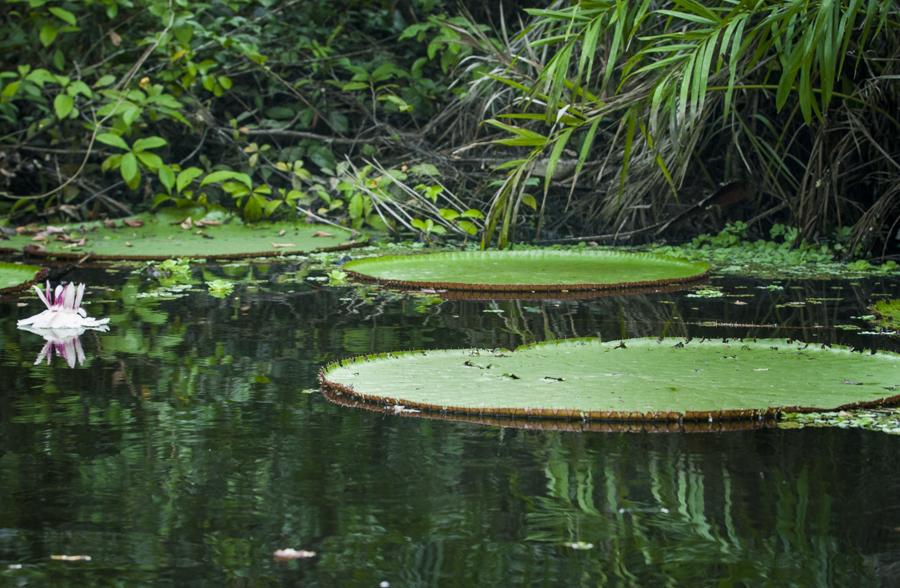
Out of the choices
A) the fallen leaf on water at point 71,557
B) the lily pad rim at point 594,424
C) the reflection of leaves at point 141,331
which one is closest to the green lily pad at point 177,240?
the reflection of leaves at point 141,331

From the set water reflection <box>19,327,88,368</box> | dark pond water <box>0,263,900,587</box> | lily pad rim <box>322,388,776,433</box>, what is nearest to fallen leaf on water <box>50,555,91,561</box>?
dark pond water <box>0,263,900,587</box>

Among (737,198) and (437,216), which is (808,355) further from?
(437,216)

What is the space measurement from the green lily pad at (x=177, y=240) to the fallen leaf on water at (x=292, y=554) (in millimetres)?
5390

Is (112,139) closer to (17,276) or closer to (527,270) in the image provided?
(17,276)

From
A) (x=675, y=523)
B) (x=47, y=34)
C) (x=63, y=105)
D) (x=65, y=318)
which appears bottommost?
(x=675, y=523)

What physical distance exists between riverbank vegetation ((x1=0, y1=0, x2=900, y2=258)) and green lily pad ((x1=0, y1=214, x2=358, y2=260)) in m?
0.26

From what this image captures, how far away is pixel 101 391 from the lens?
4.16 metres

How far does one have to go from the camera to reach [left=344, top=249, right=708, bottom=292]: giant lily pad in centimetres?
642

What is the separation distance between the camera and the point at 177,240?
343 inches

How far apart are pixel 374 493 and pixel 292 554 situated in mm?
438

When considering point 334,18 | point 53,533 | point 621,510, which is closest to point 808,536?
point 621,510

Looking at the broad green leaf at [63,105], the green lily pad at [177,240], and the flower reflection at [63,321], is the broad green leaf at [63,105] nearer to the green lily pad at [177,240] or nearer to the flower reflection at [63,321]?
the green lily pad at [177,240]

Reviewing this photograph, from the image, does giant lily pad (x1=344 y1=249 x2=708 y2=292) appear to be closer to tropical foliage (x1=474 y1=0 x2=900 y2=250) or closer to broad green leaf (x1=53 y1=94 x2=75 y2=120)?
tropical foliage (x1=474 y1=0 x2=900 y2=250)

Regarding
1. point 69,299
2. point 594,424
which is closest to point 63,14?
point 69,299
